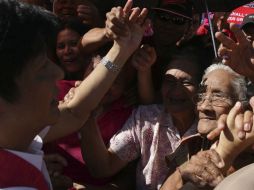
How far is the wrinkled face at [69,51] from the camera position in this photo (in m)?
3.18

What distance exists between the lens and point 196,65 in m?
2.91

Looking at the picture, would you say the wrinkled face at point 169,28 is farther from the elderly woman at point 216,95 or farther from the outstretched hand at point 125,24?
the outstretched hand at point 125,24

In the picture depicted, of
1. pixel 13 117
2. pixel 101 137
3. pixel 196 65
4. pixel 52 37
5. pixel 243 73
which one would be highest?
pixel 52 37

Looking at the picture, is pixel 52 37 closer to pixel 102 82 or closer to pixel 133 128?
pixel 102 82

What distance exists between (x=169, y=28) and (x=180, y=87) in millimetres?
480

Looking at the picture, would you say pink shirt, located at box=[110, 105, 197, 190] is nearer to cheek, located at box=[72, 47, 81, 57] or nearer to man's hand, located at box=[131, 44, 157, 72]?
man's hand, located at box=[131, 44, 157, 72]

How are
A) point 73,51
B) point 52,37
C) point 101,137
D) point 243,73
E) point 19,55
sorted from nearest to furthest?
point 19,55 → point 52,37 → point 243,73 → point 101,137 → point 73,51

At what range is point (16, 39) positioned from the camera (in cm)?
145

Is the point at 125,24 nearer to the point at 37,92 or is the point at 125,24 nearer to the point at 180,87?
A: the point at 180,87

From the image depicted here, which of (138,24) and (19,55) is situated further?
(138,24)

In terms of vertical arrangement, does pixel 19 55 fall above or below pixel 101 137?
above

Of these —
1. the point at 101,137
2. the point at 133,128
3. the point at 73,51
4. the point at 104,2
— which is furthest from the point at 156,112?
the point at 104,2

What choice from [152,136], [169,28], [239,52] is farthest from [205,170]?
[169,28]

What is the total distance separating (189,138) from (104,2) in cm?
125
